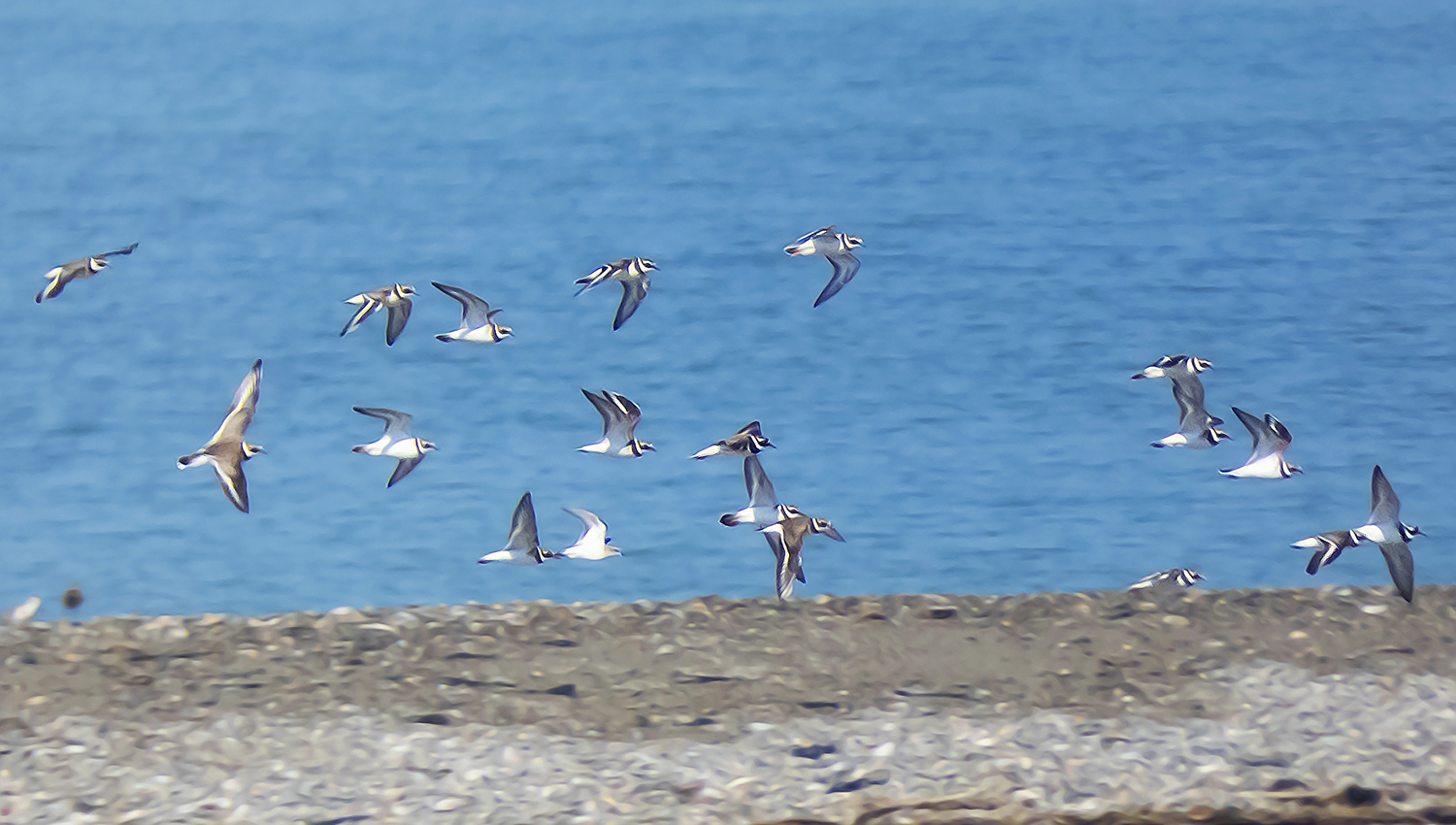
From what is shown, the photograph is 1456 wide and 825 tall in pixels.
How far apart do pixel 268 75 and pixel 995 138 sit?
215 cm

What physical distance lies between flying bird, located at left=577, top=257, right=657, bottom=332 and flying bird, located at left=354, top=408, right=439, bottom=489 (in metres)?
0.64

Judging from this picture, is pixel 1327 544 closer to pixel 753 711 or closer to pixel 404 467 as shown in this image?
pixel 753 711

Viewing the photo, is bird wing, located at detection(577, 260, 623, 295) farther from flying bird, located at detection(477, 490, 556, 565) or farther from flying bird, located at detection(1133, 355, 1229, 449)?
flying bird, located at detection(1133, 355, 1229, 449)

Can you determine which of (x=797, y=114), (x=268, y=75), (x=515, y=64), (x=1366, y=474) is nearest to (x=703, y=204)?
(x=797, y=114)

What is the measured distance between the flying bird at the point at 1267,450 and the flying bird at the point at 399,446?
2316 mm

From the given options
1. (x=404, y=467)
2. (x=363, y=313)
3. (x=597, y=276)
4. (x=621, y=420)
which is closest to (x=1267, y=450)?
(x=621, y=420)

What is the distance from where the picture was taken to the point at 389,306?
11.5 ft

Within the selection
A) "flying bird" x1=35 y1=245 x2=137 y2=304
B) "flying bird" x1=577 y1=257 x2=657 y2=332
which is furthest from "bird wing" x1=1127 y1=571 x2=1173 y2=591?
"flying bird" x1=35 y1=245 x2=137 y2=304

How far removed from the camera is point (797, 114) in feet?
12.0

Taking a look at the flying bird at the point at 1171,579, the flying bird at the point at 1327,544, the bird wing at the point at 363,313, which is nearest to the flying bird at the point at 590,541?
the bird wing at the point at 363,313

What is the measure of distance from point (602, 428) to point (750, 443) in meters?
0.45

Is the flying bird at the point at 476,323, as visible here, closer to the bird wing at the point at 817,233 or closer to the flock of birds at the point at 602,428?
the flock of birds at the point at 602,428

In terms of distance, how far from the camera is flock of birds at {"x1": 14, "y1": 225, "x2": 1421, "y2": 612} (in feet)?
11.1

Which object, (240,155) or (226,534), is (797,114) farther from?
(226,534)
